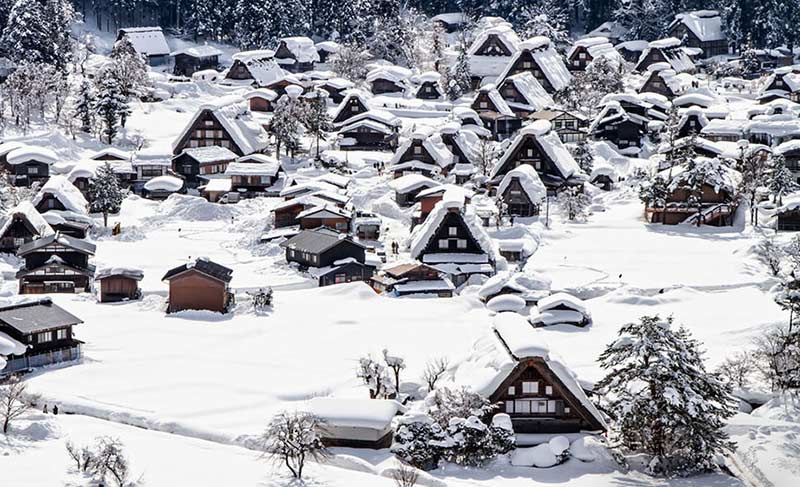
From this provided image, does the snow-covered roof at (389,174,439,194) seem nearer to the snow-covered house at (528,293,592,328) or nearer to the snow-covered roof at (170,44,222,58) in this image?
the snow-covered house at (528,293,592,328)

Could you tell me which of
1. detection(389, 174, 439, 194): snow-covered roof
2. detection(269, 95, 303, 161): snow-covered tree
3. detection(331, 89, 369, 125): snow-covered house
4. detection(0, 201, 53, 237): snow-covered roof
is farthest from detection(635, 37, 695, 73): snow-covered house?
detection(0, 201, 53, 237): snow-covered roof

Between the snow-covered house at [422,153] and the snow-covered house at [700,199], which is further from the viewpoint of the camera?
the snow-covered house at [422,153]

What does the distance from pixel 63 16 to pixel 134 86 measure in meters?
7.98

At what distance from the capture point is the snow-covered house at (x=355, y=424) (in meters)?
27.8

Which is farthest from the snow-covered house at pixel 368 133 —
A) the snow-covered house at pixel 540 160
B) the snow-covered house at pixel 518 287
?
the snow-covered house at pixel 518 287

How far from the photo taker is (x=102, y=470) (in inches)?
985

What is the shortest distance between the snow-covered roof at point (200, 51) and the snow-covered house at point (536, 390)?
60.5 metres

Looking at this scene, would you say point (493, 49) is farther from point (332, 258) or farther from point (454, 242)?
point (332, 258)

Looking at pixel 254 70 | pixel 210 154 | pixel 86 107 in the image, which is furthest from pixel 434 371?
pixel 254 70

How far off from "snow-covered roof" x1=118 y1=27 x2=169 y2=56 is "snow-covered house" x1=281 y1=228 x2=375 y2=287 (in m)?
43.8

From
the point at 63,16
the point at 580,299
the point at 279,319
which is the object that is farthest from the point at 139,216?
the point at 63,16

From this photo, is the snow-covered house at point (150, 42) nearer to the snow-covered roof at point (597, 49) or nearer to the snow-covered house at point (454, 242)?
the snow-covered roof at point (597, 49)

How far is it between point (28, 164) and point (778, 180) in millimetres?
35216

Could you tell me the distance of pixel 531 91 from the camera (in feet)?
235
